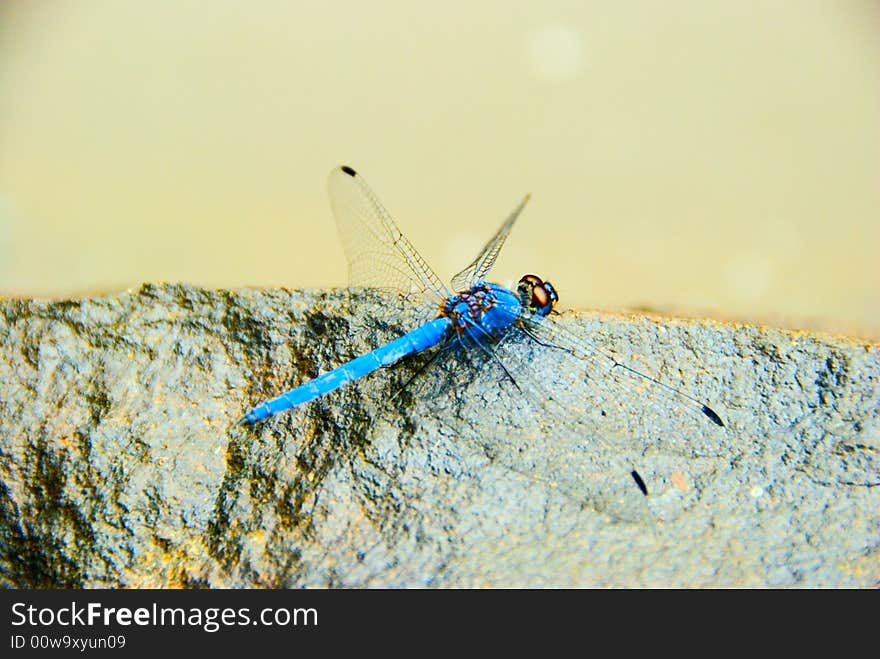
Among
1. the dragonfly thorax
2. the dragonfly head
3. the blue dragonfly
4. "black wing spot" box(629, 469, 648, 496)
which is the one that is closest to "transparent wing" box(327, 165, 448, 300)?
the blue dragonfly

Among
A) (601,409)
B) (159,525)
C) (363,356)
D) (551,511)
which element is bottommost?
(551,511)

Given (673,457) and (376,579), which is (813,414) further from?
(376,579)

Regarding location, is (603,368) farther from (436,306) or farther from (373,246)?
(373,246)

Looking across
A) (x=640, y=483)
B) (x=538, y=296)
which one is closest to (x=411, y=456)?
(x=640, y=483)

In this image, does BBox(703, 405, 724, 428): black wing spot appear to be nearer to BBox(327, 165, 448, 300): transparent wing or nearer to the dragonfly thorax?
the dragonfly thorax

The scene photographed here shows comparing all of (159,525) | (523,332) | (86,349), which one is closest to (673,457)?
(523,332)
